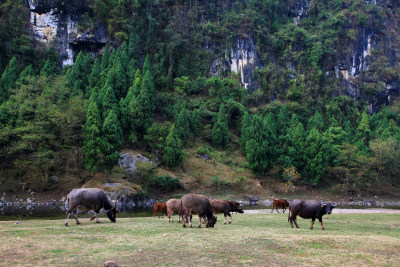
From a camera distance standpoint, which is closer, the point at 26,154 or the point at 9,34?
the point at 26,154

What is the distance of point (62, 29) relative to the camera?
73.9m

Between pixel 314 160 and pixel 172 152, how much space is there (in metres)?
24.4

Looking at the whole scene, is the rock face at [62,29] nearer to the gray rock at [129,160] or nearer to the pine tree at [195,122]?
the pine tree at [195,122]

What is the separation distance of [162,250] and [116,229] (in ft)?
15.1

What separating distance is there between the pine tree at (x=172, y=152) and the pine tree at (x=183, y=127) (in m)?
6.38

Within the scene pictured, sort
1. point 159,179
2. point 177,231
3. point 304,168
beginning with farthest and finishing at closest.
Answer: point 304,168
point 159,179
point 177,231

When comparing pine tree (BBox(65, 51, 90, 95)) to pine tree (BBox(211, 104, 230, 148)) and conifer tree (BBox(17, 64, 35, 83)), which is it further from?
pine tree (BBox(211, 104, 230, 148))

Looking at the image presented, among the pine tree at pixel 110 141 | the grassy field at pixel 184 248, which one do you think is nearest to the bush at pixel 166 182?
the pine tree at pixel 110 141

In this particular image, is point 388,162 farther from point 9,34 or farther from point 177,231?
point 9,34

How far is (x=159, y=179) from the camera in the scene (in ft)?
158

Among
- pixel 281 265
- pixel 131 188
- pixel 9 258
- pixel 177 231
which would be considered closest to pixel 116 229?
pixel 177 231

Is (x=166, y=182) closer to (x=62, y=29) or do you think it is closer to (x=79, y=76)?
(x=79, y=76)

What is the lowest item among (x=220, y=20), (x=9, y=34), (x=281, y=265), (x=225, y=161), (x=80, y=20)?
(x=281, y=265)

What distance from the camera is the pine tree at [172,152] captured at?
172 feet
